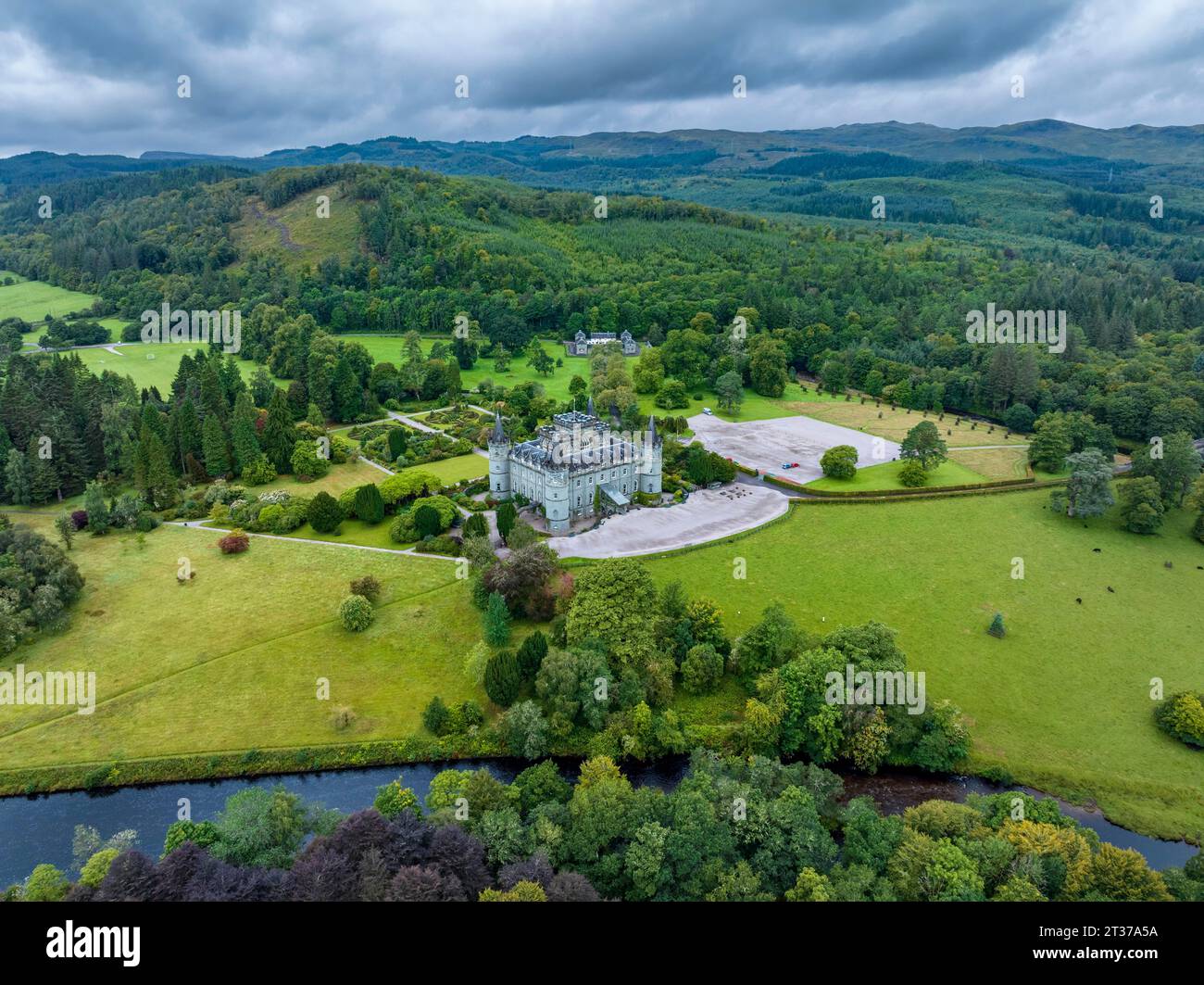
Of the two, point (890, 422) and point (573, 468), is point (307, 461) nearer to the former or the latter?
point (573, 468)

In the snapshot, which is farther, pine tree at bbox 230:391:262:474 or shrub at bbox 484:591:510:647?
pine tree at bbox 230:391:262:474

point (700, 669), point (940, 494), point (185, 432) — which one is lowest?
point (700, 669)

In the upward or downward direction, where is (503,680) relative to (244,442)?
downward

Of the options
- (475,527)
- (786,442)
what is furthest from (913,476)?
(475,527)

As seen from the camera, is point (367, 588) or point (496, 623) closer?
point (496, 623)

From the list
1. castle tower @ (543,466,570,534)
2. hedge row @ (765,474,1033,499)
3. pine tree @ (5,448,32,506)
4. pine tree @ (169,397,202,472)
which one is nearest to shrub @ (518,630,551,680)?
castle tower @ (543,466,570,534)

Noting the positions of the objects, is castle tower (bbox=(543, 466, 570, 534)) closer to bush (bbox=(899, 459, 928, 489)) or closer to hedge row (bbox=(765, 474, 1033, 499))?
hedge row (bbox=(765, 474, 1033, 499))
